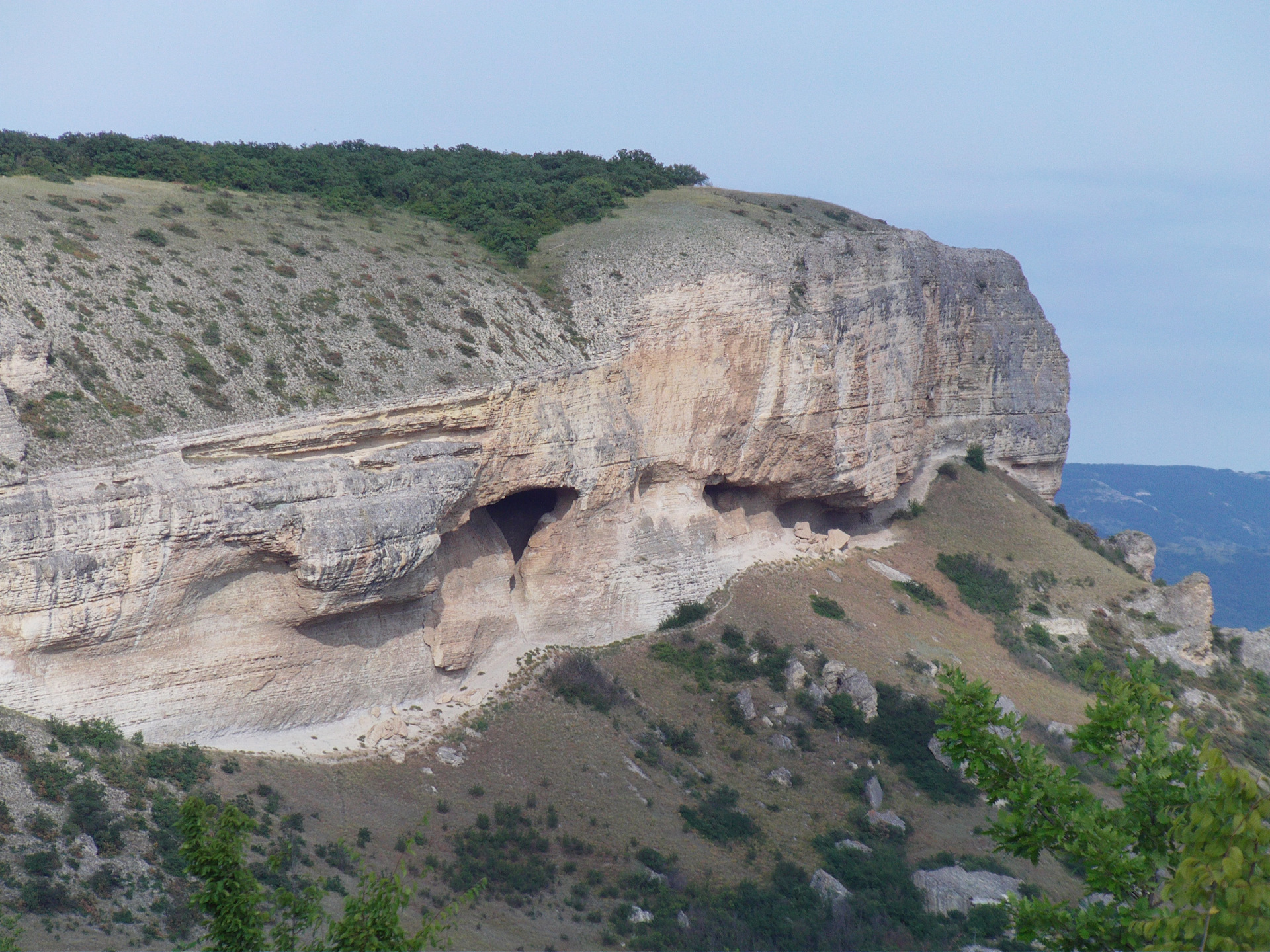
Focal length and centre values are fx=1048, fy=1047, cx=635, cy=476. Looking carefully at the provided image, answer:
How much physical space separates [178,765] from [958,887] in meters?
18.7

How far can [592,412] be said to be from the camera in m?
32.6

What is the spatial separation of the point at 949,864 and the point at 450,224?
28.4 metres

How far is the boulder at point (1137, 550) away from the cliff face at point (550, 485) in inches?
293

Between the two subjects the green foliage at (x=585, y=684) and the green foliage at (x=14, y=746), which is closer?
the green foliage at (x=14, y=746)

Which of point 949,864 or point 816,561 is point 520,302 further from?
point 949,864

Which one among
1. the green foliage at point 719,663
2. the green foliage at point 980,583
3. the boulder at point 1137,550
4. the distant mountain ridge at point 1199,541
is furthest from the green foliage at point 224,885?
the distant mountain ridge at point 1199,541

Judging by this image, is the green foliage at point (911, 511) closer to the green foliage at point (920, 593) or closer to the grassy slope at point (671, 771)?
the grassy slope at point (671, 771)

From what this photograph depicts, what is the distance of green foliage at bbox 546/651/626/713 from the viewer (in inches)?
1203

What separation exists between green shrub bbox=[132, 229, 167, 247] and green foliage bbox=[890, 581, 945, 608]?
28366mm

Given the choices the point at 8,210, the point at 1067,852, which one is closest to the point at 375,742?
the point at 8,210

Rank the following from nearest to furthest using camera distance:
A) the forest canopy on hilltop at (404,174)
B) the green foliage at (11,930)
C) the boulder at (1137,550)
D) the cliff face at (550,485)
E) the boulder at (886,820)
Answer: the green foliage at (11,930) < the cliff face at (550,485) < the boulder at (886,820) < the forest canopy on hilltop at (404,174) < the boulder at (1137,550)

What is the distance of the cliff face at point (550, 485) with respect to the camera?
2242 centimetres

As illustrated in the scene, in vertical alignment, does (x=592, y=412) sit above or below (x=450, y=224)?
below

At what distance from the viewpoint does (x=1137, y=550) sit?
52.4 metres
